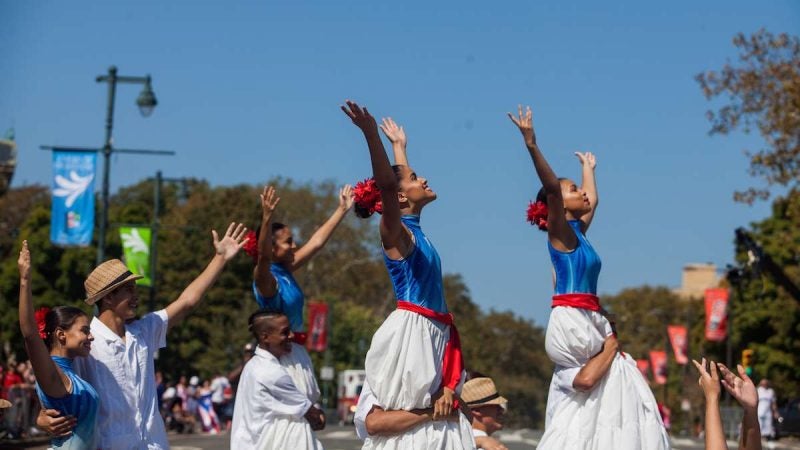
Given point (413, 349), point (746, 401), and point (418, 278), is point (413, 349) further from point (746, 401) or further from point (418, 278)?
point (746, 401)

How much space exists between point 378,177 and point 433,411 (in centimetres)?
132

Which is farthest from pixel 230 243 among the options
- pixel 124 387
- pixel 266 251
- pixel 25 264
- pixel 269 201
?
pixel 266 251

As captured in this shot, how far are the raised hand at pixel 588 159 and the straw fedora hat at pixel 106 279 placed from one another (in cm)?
380

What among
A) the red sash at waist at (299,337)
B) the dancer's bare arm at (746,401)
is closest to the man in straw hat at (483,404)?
the red sash at waist at (299,337)

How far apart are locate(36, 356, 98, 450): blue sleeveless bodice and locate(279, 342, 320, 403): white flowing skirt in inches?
124

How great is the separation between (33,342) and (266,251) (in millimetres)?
3651

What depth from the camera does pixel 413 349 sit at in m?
7.74

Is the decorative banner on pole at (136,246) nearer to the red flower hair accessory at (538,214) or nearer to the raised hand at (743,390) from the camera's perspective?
the red flower hair accessory at (538,214)

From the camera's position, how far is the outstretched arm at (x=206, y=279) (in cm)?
809

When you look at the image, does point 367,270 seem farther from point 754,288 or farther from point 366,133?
point 366,133

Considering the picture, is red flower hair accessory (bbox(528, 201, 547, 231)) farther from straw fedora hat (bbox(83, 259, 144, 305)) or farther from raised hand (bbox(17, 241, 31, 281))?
raised hand (bbox(17, 241, 31, 281))

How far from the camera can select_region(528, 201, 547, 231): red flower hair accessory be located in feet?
30.6

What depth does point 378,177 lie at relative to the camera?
7.43 metres

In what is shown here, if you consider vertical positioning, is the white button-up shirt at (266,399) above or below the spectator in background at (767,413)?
below
